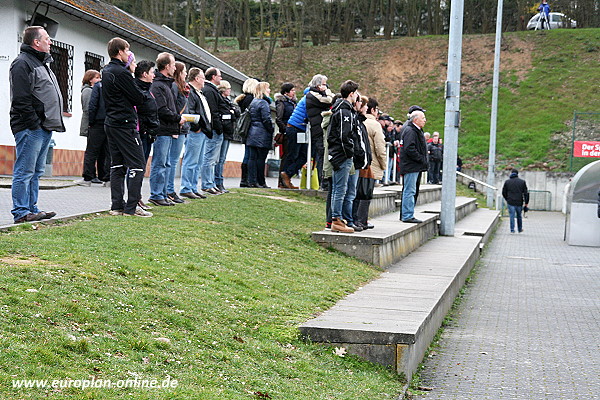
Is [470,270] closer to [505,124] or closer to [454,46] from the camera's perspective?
[454,46]

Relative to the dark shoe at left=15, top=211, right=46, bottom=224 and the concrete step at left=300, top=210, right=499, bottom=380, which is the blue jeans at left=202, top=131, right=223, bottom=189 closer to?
the concrete step at left=300, top=210, right=499, bottom=380

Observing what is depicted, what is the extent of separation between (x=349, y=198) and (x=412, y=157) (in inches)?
108

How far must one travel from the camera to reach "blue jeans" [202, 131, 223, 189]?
1466cm

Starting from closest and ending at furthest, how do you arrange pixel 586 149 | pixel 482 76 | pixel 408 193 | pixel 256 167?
pixel 408 193 → pixel 256 167 → pixel 586 149 → pixel 482 76

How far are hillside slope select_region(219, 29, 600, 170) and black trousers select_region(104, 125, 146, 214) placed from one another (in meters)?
41.0

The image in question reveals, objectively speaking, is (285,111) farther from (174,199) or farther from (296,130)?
(174,199)

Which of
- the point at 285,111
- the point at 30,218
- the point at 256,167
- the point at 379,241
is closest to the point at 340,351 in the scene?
the point at 30,218

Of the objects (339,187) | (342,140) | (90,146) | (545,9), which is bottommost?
(339,187)

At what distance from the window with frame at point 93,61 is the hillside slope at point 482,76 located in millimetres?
30292

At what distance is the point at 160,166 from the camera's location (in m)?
11.7

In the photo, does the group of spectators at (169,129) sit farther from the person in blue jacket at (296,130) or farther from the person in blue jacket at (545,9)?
the person in blue jacket at (545,9)

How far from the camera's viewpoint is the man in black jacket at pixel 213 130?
14297 millimetres

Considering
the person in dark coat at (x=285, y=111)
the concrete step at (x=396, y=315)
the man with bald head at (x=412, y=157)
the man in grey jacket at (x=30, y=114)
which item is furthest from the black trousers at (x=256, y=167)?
the man in grey jacket at (x=30, y=114)

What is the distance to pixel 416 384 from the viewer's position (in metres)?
6.64
